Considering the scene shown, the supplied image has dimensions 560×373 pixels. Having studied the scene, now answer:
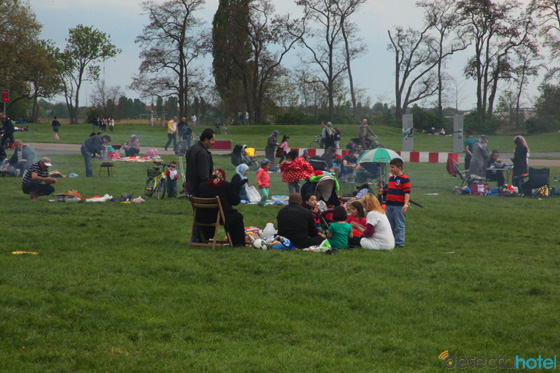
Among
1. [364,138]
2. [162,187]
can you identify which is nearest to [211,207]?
[162,187]

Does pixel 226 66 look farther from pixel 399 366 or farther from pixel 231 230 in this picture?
pixel 399 366

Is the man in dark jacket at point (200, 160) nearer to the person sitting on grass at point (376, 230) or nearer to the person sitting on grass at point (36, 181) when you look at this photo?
the person sitting on grass at point (376, 230)

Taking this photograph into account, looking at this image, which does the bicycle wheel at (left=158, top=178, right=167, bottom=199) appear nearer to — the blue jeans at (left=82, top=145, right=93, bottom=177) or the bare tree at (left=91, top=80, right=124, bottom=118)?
the blue jeans at (left=82, top=145, right=93, bottom=177)

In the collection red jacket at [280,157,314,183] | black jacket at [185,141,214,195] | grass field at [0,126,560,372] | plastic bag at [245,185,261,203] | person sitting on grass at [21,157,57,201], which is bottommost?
grass field at [0,126,560,372]

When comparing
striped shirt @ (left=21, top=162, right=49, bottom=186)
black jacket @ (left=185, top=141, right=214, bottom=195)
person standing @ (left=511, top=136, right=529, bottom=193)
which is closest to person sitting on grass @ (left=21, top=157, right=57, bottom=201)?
striped shirt @ (left=21, top=162, right=49, bottom=186)

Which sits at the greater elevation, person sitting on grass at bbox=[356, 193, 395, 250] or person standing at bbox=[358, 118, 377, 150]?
person standing at bbox=[358, 118, 377, 150]

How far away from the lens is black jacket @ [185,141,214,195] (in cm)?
973

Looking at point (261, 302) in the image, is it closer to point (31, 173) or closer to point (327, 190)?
point (327, 190)

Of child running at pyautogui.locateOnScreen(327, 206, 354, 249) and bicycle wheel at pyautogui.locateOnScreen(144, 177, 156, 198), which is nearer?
child running at pyautogui.locateOnScreen(327, 206, 354, 249)

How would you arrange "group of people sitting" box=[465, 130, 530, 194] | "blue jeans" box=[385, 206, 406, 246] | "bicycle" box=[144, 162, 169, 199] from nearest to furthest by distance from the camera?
"blue jeans" box=[385, 206, 406, 246]
"bicycle" box=[144, 162, 169, 199]
"group of people sitting" box=[465, 130, 530, 194]

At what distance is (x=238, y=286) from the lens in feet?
24.2

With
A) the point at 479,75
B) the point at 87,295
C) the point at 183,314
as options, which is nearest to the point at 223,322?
the point at 183,314

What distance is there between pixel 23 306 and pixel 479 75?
5516cm

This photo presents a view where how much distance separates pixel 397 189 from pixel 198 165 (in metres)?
3.44
